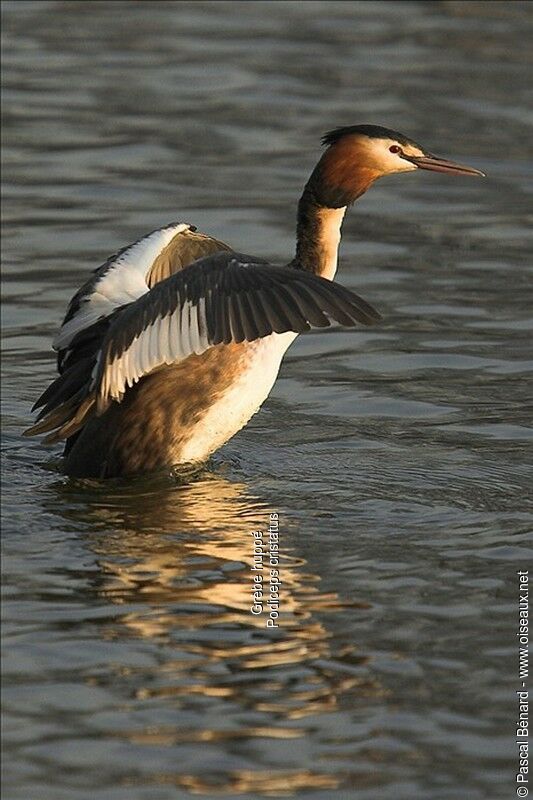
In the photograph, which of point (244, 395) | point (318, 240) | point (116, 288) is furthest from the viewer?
point (116, 288)

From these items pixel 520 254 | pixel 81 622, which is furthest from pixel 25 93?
pixel 81 622

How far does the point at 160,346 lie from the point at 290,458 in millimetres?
1187

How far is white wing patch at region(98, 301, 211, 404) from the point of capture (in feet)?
→ 25.0

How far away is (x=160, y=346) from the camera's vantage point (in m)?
7.73

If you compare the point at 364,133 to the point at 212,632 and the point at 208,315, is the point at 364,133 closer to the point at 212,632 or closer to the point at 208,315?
the point at 208,315

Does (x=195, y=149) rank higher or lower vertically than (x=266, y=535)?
higher

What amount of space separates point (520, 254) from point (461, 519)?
14.9 feet

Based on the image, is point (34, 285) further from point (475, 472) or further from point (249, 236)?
point (475, 472)

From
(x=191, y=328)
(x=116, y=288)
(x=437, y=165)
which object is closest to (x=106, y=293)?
(x=116, y=288)

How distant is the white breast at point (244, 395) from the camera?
8211mm

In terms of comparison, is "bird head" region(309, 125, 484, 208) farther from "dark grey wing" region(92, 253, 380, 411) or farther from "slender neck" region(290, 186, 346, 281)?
"dark grey wing" region(92, 253, 380, 411)

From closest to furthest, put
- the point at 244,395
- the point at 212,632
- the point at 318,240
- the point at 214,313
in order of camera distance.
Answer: the point at 212,632 < the point at 214,313 < the point at 244,395 < the point at 318,240

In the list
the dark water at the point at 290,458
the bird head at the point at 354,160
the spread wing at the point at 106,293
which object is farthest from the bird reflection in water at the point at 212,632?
the bird head at the point at 354,160

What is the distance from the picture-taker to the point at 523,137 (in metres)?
14.2
